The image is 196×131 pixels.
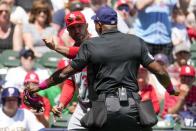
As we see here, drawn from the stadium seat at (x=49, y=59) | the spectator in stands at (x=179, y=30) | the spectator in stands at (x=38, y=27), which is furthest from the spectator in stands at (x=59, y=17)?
the spectator in stands at (x=179, y=30)

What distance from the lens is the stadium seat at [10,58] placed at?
10930mm

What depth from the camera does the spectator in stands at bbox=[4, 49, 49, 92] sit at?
10477 mm

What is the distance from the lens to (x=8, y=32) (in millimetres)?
11203

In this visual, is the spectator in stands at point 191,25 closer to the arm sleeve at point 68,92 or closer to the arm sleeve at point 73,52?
the arm sleeve at point 68,92

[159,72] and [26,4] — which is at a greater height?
[26,4]

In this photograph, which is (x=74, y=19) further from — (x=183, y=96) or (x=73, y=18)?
(x=183, y=96)

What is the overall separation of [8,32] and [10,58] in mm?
468

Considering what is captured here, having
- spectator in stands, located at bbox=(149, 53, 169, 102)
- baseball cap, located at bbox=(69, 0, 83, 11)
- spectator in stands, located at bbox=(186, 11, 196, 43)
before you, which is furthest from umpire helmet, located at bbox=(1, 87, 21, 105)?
spectator in stands, located at bbox=(186, 11, 196, 43)

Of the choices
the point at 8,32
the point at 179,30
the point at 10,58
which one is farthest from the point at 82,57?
the point at 179,30

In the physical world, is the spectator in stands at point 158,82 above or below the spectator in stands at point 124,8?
below

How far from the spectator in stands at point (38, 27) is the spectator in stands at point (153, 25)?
1410mm

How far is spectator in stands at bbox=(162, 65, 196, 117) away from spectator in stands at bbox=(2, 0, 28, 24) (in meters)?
2.76

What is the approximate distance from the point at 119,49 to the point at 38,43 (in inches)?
205

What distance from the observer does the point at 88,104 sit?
6.98 meters
